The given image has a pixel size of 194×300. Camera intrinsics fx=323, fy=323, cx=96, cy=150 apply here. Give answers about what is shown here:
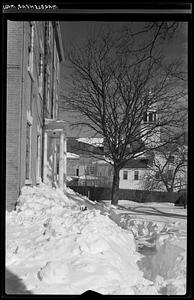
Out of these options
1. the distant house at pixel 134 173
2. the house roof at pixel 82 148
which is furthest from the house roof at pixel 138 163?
the house roof at pixel 82 148

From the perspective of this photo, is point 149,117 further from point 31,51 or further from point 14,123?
point 31,51

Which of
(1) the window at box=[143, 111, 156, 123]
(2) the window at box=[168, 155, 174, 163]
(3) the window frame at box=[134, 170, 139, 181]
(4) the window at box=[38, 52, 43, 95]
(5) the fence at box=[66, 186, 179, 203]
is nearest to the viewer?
(5) the fence at box=[66, 186, 179, 203]

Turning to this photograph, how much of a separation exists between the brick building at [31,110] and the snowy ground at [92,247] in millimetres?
537

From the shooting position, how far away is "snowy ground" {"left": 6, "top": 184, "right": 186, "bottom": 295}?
8.11 ft

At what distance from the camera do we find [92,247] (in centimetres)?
311

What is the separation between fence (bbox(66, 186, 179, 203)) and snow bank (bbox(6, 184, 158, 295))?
27cm

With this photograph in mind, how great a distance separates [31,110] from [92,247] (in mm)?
3374

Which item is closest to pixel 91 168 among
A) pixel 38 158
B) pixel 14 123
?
pixel 14 123

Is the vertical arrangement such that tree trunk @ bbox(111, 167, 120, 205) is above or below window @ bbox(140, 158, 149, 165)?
below

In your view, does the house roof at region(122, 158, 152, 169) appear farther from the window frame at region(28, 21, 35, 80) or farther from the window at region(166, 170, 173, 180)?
the window frame at region(28, 21, 35, 80)

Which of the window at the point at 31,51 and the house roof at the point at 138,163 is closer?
the house roof at the point at 138,163

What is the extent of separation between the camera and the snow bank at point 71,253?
2.49 m

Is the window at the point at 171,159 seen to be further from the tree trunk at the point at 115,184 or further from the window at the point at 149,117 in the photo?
the tree trunk at the point at 115,184

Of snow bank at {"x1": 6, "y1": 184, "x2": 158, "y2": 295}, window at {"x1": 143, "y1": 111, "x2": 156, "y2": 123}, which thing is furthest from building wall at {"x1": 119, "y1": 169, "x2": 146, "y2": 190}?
window at {"x1": 143, "y1": 111, "x2": 156, "y2": 123}
